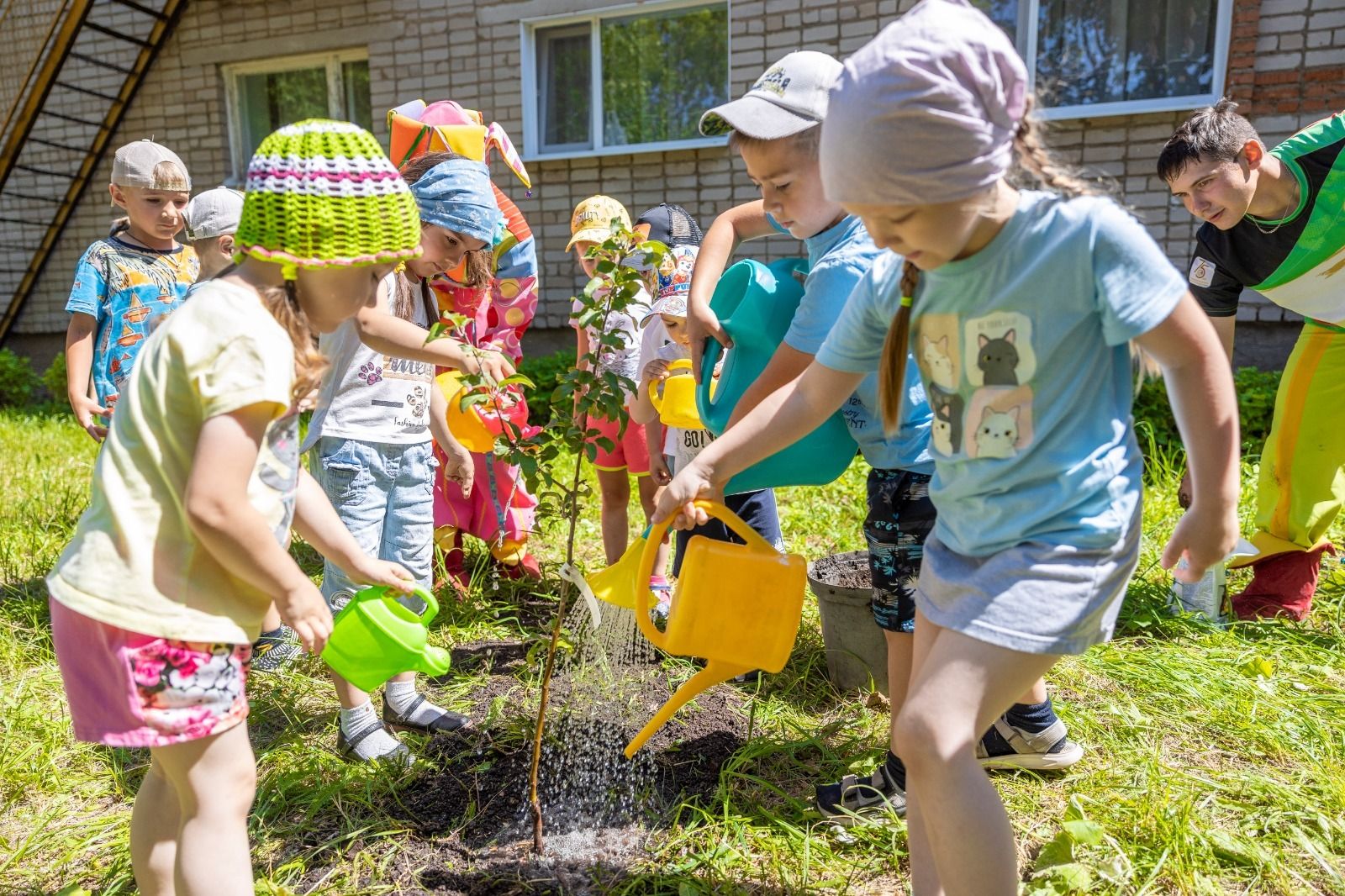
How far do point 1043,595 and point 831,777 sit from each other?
1198 mm

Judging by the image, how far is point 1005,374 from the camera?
52.6 inches

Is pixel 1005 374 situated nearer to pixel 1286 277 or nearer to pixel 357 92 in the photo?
pixel 1286 277

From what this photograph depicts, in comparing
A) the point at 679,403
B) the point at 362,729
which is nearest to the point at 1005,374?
the point at 679,403

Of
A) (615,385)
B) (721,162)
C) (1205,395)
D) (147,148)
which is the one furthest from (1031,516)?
(721,162)

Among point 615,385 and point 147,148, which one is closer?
point 615,385

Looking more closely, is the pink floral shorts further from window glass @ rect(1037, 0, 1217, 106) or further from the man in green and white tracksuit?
window glass @ rect(1037, 0, 1217, 106)

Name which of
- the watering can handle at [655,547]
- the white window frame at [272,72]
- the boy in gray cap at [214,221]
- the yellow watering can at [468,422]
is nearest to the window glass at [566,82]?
the white window frame at [272,72]

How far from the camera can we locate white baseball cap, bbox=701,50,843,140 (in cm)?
189

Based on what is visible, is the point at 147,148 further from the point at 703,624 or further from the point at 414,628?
the point at 703,624

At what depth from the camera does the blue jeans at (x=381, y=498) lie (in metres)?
2.46

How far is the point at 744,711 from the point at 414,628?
1.32 meters

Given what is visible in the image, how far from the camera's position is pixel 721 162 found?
7.05 meters

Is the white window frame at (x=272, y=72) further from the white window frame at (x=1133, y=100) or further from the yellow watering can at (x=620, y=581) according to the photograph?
the yellow watering can at (x=620, y=581)

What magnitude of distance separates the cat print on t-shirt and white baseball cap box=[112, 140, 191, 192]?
2968mm
